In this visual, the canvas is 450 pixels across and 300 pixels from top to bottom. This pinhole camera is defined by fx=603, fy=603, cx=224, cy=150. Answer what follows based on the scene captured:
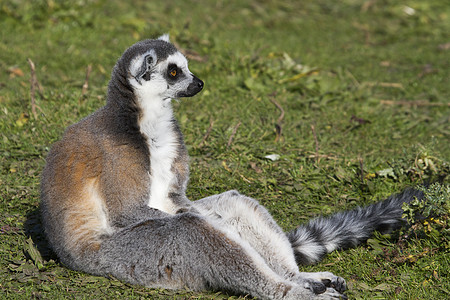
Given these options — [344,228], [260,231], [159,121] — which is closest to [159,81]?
[159,121]

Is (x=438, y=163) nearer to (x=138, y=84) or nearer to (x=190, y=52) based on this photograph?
(x=138, y=84)

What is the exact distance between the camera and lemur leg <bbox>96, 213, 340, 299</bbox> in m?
3.66

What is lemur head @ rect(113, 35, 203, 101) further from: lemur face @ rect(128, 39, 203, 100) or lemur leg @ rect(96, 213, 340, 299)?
lemur leg @ rect(96, 213, 340, 299)

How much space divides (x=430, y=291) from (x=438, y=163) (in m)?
1.98

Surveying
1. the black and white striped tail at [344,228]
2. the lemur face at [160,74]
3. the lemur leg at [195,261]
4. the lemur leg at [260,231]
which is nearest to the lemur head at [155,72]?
the lemur face at [160,74]

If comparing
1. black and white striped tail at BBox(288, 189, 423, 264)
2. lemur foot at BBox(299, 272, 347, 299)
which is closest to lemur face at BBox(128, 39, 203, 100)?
black and white striped tail at BBox(288, 189, 423, 264)

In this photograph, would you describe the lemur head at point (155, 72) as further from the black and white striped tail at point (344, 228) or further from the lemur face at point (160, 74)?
the black and white striped tail at point (344, 228)

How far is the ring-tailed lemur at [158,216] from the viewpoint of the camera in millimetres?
3697

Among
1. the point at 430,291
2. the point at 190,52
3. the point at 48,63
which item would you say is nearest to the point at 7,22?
the point at 48,63

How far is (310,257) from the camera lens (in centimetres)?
440

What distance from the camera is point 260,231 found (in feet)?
13.8

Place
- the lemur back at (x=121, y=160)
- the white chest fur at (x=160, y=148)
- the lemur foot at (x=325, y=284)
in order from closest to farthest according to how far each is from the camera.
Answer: the lemur foot at (x=325, y=284), the lemur back at (x=121, y=160), the white chest fur at (x=160, y=148)

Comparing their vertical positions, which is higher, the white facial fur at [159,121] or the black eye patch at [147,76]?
the black eye patch at [147,76]

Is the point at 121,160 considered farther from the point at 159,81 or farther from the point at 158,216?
the point at 159,81
